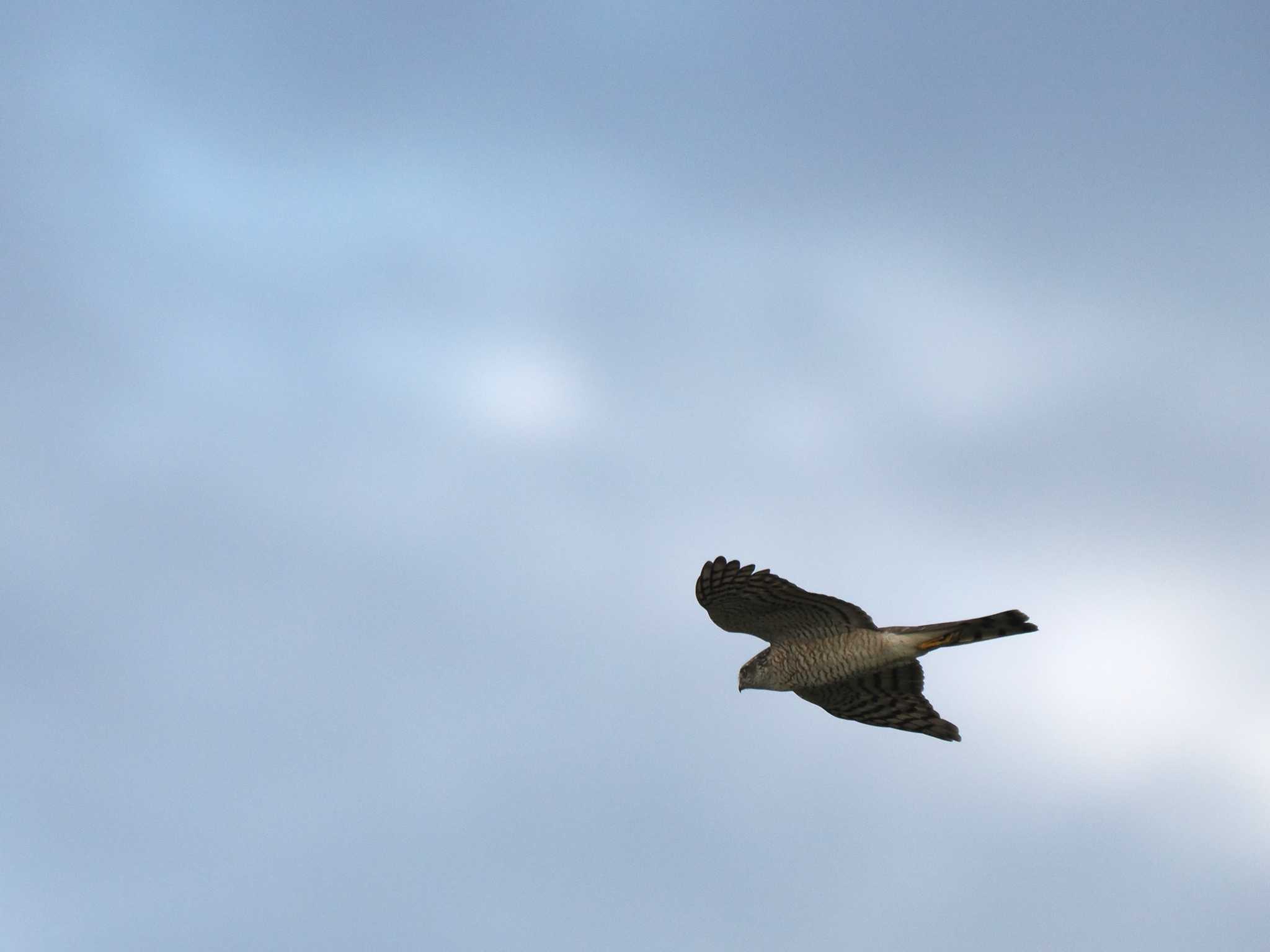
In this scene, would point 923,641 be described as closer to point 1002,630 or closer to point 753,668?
point 1002,630

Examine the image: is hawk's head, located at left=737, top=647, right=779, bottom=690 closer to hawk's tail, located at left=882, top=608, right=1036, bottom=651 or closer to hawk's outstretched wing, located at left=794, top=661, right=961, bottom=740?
hawk's outstretched wing, located at left=794, top=661, right=961, bottom=740

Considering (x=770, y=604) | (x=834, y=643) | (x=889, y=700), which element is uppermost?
(x=770, y=604)

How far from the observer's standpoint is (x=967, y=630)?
56.5 ft

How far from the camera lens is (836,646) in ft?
60.0

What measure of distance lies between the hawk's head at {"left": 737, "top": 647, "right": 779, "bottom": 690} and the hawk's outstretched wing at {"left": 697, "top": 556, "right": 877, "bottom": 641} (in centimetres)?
57

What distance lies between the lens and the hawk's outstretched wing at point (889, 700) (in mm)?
18969

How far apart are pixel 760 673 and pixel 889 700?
6.95 feet

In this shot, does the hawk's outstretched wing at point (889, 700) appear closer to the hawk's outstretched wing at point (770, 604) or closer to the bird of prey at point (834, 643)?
the bird of prey at point (834, 643)

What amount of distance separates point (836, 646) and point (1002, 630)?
99.8 inches

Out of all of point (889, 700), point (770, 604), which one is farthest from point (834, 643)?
point (889, 700)

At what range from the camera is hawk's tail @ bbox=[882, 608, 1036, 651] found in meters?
16.8

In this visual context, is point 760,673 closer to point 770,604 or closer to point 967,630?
point 770,604

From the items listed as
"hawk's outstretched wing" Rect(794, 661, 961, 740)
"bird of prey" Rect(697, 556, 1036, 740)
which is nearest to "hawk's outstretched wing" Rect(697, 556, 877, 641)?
"bird of prey" Rect(697, 556, 1036, 740)

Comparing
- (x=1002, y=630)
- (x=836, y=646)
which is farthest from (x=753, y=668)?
(x=1002, y=630)
